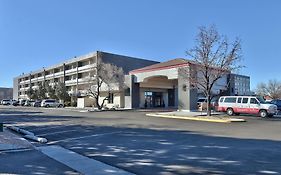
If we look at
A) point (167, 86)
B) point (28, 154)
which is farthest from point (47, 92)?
point (28, 154)

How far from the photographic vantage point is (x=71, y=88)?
3204 inches

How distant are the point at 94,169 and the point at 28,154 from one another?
330cm

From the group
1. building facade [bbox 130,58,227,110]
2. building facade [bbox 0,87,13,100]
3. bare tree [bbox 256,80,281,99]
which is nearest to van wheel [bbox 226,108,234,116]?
building facade [bbox 130,58,227,110]

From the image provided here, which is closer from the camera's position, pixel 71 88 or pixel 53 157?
pixel 53 157

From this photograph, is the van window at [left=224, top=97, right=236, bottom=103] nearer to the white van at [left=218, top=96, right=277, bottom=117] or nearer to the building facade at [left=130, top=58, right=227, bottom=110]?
the white van at [left=218, top=96, right=277, bottom=117]

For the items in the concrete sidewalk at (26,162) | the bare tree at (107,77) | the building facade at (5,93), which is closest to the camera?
the concrete sidewalk at (26,162)

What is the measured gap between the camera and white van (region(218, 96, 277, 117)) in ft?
92.7

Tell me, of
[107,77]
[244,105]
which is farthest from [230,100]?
[107,77]

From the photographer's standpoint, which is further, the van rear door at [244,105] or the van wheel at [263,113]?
the van rear door at [244,105]

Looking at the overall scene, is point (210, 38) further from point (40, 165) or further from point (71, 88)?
point (71, 88)

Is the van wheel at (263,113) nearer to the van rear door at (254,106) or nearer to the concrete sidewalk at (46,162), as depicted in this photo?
the van rear door at (254,106)

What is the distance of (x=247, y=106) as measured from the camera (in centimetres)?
2939

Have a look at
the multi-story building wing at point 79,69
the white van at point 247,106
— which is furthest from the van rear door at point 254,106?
the multi-story building wing at point 79,69

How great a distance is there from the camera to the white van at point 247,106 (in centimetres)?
2825
